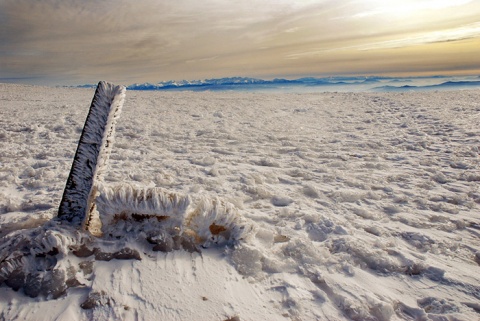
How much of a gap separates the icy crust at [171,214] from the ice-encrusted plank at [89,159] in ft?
0.38

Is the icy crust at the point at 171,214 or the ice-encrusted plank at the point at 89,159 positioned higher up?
the ice-encrusted plank at the point at 89,159

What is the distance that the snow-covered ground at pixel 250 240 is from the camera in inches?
71.9

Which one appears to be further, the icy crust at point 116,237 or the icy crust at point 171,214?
the icy crust at point 171,214

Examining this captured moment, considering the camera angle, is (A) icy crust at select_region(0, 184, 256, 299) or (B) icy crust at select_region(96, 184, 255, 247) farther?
(B) icy crust at select_region(96, 184, 255, 247)

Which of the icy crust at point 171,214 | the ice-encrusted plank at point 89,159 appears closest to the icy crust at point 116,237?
the icy crust at point 171,214

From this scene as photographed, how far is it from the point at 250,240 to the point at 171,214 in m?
0.68

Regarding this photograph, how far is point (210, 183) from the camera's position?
4051 mm

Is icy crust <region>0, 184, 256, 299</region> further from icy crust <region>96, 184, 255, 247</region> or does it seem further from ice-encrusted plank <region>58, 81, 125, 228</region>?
ice-encrusted plank <region>58, 81, 125, 228</region>

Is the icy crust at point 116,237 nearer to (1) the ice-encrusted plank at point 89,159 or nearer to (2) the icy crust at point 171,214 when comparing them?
(2) the icy crust at point 171,214

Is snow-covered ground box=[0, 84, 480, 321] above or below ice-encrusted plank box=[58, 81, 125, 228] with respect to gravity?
below

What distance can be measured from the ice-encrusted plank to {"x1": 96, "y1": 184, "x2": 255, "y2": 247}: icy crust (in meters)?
0.11

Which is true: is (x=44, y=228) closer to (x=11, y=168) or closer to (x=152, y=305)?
(x=152, y=305)

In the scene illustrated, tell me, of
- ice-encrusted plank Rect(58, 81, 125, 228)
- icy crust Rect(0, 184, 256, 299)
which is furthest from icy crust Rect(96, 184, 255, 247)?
ice-encrusted plank Rect(58, 81, 125, 228)

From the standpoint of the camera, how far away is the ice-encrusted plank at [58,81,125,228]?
2.36 m
